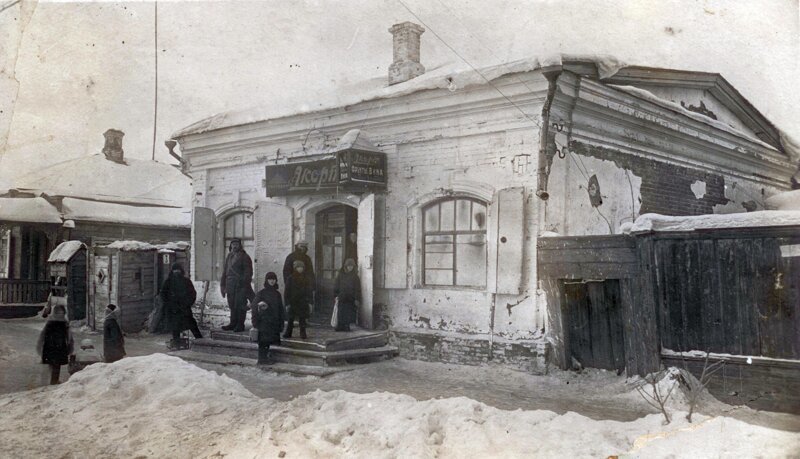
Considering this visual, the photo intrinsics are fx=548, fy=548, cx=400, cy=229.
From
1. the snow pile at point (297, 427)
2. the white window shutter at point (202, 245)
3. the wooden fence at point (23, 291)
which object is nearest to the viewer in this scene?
the snow pile at point (297, 427)

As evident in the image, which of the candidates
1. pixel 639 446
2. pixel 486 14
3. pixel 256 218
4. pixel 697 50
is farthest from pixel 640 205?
pixel 256 218

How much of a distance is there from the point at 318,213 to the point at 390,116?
2020 millimetres

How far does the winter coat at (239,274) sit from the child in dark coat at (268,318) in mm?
1195

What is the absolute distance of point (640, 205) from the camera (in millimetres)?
7449

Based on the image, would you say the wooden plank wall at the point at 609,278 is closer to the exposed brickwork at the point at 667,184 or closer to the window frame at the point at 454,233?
the window frame at the point at 454,233

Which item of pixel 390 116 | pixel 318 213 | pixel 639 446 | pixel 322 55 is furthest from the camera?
pixel 318 213

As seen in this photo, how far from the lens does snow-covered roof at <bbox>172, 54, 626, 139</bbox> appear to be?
583 cm

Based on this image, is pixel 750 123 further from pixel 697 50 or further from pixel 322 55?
pixel 322 55

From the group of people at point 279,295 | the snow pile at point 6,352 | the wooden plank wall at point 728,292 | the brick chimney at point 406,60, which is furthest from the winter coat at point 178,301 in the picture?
the wooden plank wall at point 728,292

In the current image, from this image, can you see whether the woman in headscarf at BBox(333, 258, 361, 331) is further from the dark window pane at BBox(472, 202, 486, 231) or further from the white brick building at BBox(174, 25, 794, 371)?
the dark window pane at BBox(472, 202, 486, 231)

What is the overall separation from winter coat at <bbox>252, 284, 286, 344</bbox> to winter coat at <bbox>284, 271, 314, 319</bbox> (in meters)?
0.25

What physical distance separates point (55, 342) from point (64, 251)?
16.2 feet

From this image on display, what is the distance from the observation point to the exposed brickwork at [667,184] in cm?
718

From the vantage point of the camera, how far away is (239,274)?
8328 mm
